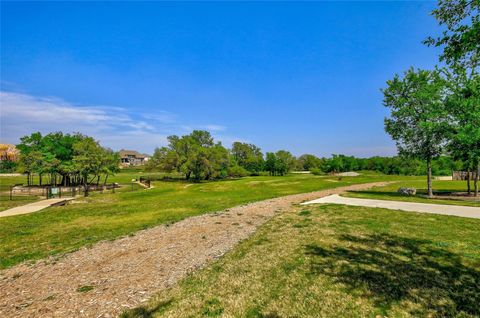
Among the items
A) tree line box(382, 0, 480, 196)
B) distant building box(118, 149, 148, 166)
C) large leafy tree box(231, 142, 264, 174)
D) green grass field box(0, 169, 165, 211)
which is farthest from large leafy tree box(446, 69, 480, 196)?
distant building box(118, 149, 148, 166)

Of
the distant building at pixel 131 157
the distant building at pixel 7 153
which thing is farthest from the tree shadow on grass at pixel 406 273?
the distant building at pixel 131 157

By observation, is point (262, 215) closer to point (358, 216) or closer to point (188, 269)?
point (358, 216)

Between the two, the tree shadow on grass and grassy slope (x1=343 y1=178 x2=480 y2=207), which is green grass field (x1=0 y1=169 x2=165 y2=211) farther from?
grassy slope (x1=343 y1=178 x2=480 y2=207)

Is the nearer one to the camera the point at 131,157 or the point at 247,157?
the point at 247,157

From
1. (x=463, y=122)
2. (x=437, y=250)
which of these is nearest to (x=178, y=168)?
(x=463, y=122)

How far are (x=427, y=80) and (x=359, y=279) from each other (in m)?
23.5

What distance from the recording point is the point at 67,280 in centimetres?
661

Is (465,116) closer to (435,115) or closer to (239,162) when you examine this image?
(435,115)

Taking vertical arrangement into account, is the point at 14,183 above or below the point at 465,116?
below

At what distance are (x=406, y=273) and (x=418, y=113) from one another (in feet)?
68.6

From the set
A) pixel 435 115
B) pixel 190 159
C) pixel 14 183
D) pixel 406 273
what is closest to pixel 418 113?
pixel 435 115

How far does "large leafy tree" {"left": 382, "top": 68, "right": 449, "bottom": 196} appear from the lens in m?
20.6

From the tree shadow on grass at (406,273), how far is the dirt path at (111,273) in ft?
12.7

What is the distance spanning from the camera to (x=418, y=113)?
21.8 m
